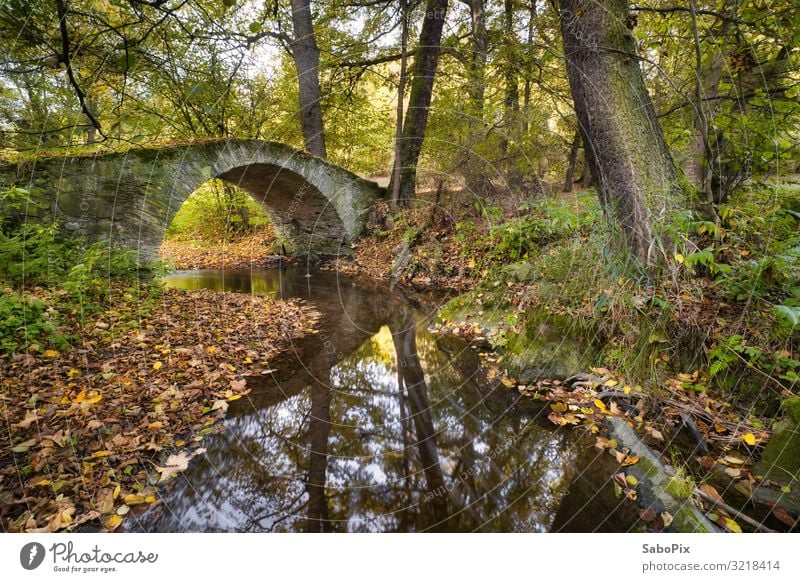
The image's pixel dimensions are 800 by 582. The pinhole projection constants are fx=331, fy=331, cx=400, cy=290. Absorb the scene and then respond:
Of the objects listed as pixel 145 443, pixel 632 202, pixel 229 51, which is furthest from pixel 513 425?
pixel 229 51

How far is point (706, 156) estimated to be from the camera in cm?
317

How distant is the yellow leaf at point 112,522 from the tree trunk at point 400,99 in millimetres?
7934

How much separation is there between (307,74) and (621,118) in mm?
6944

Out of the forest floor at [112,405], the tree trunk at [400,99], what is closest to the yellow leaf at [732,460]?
the forest floor at [112,405]

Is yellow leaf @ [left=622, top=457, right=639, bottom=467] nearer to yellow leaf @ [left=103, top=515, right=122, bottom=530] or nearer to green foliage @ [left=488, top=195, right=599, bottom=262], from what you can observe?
yellow leaf @ [left=103, top=515, right=122, bottom=530]

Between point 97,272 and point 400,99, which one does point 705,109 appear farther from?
point 97,272

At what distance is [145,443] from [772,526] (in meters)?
3.82

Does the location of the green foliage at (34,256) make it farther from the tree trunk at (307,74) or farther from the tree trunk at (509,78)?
the tree trunk at (509,78)

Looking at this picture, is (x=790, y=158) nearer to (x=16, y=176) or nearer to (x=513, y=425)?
(x=513, y=425)

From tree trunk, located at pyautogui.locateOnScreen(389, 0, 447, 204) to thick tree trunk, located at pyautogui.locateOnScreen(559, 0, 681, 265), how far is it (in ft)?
17.3

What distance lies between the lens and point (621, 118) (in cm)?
302

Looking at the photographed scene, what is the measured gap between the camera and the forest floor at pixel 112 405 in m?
1.90

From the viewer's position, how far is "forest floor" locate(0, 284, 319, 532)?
1.90 meters

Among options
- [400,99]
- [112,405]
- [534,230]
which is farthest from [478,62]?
[112,405]
